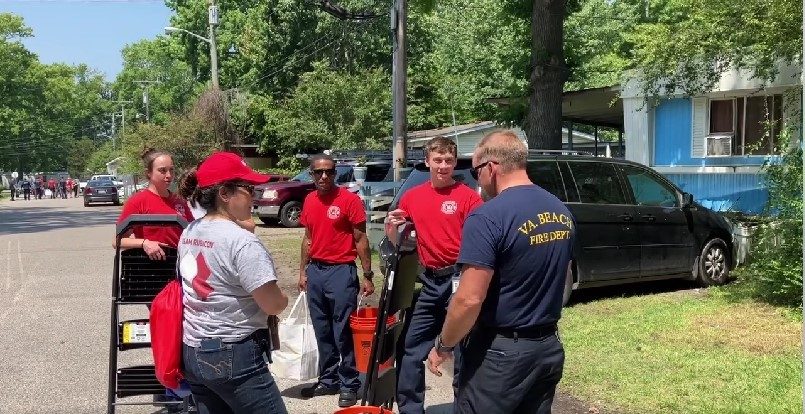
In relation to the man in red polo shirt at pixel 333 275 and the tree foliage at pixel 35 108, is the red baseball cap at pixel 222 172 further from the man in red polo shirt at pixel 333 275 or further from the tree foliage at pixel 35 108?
the tree foliage at pixel 35 108

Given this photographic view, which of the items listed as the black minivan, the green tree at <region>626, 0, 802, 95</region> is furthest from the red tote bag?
the green tree at <region>626, 0, 802, 95</region>

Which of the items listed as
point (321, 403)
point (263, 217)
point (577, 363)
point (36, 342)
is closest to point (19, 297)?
point (36, 342)

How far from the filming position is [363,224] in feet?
21.0

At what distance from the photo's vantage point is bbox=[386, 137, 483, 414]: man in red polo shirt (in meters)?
5.14

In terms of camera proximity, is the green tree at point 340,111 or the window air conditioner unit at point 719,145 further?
the green tree at point 340,111

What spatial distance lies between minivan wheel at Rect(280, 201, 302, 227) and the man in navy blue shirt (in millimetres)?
18939

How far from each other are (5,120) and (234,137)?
44449 mm

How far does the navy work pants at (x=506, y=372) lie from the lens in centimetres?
345

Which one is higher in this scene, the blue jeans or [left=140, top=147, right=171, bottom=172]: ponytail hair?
[left=140, top=147, right=171, bottom=172]: ponytail hair

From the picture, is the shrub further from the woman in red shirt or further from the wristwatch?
the woman in red shirt

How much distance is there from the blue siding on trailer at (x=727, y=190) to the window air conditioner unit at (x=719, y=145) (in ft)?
1.40

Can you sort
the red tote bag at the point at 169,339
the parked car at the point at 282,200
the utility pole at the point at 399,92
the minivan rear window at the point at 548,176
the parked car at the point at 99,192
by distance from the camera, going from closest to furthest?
the red tote bag at the point at 169,339, the minivan rear window at the point at 548,176, the utility pole at the point at 399,92, the parked car at the point at 282,200, the parked car at the point at 99,192

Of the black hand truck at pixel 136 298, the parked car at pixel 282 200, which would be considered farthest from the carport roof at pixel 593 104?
the black hand truck at pixel 136 298

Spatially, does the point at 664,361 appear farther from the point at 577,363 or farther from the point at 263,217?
the point at 263,217
